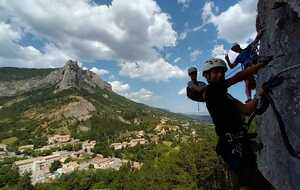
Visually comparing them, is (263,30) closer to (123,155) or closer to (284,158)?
(284,158)

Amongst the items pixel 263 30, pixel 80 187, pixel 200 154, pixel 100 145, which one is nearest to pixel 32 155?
pixel 100 145

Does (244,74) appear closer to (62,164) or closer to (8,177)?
(8,177)

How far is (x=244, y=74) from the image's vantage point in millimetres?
5621

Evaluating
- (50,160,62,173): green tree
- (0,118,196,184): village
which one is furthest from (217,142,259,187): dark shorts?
(50,160,62,173): green tree

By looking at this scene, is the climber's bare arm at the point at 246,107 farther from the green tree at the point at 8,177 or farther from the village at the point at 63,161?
the green tree at the point at 8,177

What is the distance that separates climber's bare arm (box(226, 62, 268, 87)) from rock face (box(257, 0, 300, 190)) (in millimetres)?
1153

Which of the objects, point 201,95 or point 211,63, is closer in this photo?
point 211,63

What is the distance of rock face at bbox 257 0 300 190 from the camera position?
6.33 m

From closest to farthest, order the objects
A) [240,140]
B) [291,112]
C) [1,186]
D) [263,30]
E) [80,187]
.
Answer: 1. [240,140]
2. [291,112]
3. [263,30]
4. [80,187]
5. [1,186]

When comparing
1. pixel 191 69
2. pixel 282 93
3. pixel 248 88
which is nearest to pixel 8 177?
pixel 248 88

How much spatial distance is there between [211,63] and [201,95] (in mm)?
846

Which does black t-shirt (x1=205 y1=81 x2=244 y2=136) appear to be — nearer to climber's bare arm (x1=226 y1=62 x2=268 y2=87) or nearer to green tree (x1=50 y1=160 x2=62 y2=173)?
climber's bare arm (x1=226 y1=62 x2=268 y2=87)

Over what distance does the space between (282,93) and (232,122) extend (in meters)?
1.65

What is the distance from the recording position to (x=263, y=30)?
27.3ft
